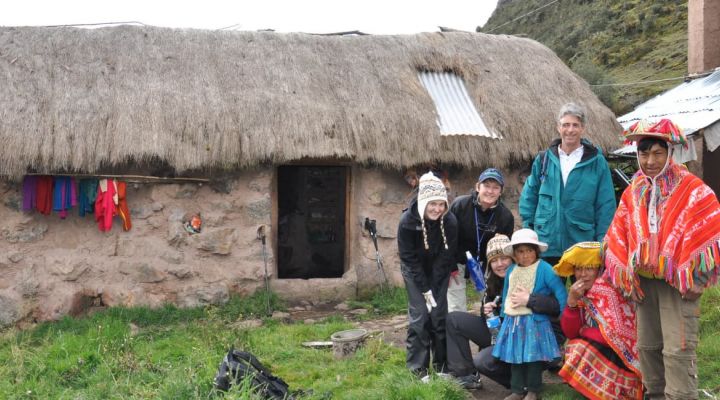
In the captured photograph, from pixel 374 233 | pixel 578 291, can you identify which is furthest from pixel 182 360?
pixel 578 291

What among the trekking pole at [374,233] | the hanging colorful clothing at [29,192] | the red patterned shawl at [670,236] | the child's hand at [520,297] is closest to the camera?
the red patterned shawl at [670,236]

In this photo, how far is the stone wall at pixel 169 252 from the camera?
250 inches

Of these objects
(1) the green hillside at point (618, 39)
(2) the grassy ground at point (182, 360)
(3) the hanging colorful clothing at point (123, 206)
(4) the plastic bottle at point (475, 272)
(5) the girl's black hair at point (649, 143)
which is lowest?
(2) the grassy ground at point (182, 360)

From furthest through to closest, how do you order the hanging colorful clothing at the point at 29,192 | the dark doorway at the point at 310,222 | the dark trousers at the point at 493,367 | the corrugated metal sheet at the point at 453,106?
the dark doorway at the point at 310,222
the corrugated metal sheet at the point at 453,106
the hanging colorful clothing at the point at 29,192
the dark trousers at the point at 493,367

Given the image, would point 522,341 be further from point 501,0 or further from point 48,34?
point 501,0

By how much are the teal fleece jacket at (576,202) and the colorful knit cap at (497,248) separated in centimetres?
40

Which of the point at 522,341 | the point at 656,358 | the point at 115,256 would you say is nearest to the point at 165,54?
the point at 115,256

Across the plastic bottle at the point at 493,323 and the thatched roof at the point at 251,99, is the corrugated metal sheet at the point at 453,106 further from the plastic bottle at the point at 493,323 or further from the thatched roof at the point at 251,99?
the plastic bottle at the point at 493,323

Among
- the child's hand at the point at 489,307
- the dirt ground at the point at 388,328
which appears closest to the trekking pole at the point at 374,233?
the dirt ground at the point at 388,328

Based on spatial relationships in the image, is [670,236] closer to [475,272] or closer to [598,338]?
[598,338]

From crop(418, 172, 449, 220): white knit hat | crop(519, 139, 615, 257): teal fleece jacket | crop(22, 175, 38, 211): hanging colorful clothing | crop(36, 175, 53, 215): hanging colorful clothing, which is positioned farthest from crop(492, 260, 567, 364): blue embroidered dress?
crop(22, 175, 38, 211): hanging colorful clothing

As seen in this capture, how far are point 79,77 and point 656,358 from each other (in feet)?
20.4

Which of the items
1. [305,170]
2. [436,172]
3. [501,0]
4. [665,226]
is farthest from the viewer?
[501,0]

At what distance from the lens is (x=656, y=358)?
129 inches
